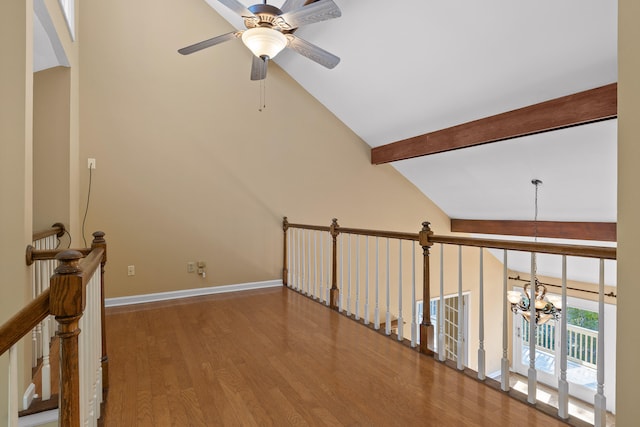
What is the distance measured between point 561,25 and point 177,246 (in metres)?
4.49

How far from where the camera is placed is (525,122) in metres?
3.66

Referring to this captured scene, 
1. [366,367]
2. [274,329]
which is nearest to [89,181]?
[274,329]

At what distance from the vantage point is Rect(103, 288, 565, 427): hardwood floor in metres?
1.93

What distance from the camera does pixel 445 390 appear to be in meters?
2.19

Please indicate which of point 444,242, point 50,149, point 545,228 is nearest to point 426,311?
point 444,242

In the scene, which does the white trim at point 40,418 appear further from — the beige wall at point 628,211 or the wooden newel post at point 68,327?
the beige wall at point 628,211

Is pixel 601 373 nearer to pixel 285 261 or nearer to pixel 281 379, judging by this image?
pixel 281 379

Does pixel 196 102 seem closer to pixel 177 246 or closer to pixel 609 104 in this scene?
pixel 177 246

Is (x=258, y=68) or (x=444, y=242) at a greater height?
(x=258, y=68)

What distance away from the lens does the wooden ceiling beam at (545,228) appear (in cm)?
495

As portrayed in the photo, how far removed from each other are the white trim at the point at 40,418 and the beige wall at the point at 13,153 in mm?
194

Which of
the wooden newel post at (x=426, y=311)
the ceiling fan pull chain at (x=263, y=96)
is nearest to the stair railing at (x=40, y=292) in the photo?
the wooden newel post at (x=426, y=311)

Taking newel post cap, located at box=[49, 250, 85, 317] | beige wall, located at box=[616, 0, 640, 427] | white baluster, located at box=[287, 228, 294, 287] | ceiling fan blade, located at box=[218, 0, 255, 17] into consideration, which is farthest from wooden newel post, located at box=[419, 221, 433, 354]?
white baluster, located at box=[287, 228, 294, 287]

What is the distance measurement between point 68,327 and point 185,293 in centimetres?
357
